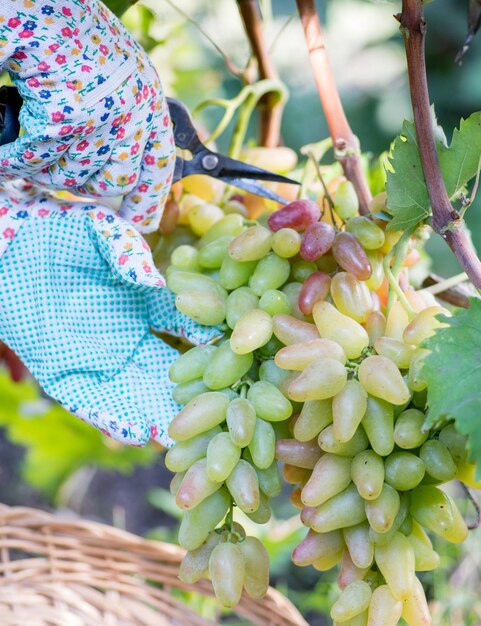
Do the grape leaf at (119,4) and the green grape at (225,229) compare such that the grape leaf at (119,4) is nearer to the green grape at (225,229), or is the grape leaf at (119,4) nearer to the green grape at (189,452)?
the green grape at (225,229)

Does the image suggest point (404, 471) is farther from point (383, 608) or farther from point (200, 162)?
point (200, 162)

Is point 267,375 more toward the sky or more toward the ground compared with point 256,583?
more toward the sky

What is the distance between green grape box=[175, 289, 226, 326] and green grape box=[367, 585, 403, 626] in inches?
8.2

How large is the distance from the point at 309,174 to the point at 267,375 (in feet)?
0.72

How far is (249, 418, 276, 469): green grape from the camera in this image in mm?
486

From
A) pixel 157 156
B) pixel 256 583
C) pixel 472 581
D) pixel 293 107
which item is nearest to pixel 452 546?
pixel 472 581

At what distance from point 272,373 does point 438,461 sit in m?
0.12

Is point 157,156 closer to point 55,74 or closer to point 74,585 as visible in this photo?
point 55,74

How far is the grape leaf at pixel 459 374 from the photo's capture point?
0.39 m

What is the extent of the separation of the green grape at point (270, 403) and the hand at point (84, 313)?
0.06 metres

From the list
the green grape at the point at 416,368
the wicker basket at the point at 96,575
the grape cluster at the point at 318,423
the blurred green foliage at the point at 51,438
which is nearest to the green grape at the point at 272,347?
the grape cluster at the point at 318,423

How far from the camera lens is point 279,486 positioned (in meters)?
0.51

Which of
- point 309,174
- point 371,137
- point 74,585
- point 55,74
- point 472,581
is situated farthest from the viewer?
point 371,137

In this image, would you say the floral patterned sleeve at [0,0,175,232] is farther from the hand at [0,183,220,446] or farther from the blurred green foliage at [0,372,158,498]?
the blurred green foliage at [0,372,158,498]
